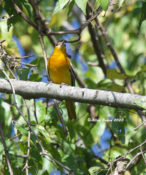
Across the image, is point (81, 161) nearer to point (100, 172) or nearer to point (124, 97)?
point (100, 172)

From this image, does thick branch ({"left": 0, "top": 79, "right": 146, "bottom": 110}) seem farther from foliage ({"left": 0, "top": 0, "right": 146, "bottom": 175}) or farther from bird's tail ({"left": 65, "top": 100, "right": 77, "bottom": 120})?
bird's tail ({"left": 65, "top": 100, "right": 77, "bottom": 120})

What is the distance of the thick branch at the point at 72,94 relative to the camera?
3100 millimetres

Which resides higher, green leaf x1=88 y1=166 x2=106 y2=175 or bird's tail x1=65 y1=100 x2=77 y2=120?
green leaf x1=88 y1=166 x2=106 y2=175

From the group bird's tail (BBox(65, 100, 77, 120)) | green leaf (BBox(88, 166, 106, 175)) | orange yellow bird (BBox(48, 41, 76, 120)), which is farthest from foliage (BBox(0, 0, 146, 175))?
orange yellow bird (BBox(48, 41, 76, 120))

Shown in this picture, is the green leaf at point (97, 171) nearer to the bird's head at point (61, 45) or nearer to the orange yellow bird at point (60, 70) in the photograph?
the orange yellow bird at point (60, 70)

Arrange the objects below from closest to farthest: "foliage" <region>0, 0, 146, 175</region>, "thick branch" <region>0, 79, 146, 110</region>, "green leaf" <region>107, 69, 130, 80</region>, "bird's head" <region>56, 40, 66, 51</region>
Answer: "thick branch" <region>0, 79, 146, 110</region> < "foliage" <region>0, 0, 146, 175</region> < "green leaf" <region>107, 69, 130, 80</region> < "bird's head" <region>56, 40, 66, 51</region>

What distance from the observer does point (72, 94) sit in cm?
324

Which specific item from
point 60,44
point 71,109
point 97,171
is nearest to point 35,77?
point 71,109

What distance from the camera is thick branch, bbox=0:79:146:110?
3.10 m

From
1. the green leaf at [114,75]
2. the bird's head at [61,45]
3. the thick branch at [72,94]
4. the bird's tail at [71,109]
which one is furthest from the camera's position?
the bird's head at [61,45]

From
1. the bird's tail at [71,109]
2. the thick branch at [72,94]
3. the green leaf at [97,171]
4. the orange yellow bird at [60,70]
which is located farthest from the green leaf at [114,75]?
the thick branch at [72,94]

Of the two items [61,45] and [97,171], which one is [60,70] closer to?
[61,45]

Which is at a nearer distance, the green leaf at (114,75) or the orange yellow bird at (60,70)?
the green leaf at (114,75)

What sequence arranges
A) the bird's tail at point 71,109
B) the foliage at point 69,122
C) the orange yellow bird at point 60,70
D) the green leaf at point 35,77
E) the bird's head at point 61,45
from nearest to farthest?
1. the foliage at point 69,122
2. the green leaf at point 35,77
3. the bird's tail at point 71,109
4. the orange yellow bird at point 60,70
5. the bird's head at point 61,45
